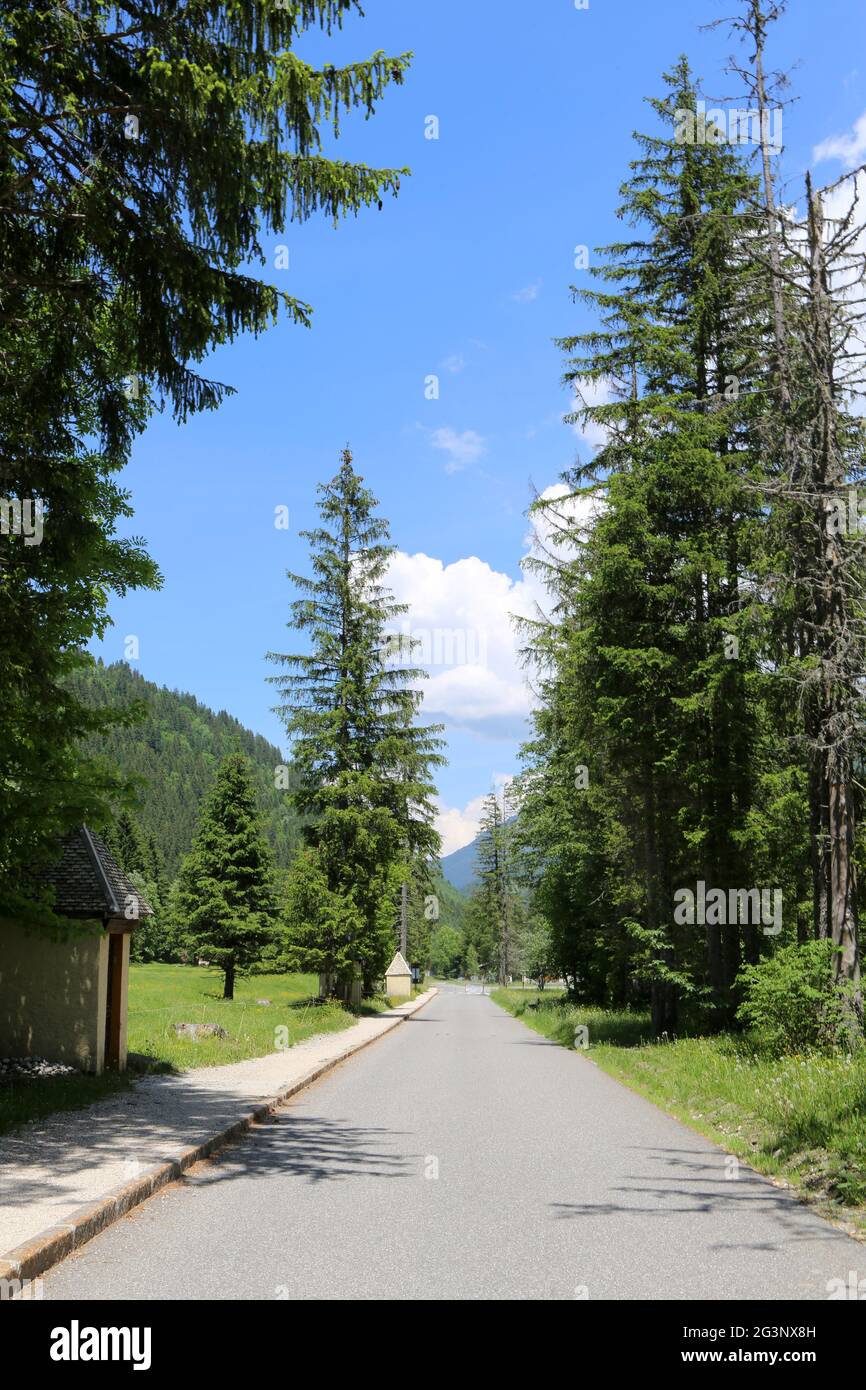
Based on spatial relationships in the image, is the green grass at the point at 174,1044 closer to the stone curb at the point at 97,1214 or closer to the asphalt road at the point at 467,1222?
the stone curb at the point at 97,1214

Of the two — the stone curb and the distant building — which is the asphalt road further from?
the distant building

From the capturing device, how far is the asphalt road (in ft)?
17.8

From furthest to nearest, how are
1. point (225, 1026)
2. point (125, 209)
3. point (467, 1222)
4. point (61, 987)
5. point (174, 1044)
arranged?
point (225, 1026) < point (174, 1044) < point (61, 987) < point (125, 209) < point (467, 1222)

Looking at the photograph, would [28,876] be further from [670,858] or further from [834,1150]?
[670,858]

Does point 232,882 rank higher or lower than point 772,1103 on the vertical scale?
higher

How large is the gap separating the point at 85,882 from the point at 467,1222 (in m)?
10.7

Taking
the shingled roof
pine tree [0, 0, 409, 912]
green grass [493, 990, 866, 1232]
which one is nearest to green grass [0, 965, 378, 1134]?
the shingled roof

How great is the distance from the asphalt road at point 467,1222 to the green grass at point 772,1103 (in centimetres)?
35

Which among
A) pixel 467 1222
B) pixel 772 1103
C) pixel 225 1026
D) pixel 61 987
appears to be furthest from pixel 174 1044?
pixel 467 1222

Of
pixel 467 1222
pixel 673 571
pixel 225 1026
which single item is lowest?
pixel 225 1026

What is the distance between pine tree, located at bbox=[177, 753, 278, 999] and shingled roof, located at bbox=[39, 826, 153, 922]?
81.7 ft

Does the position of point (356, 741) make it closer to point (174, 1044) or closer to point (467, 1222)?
point (174, 1044)

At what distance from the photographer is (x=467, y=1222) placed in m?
6.92

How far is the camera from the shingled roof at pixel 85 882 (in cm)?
1550
